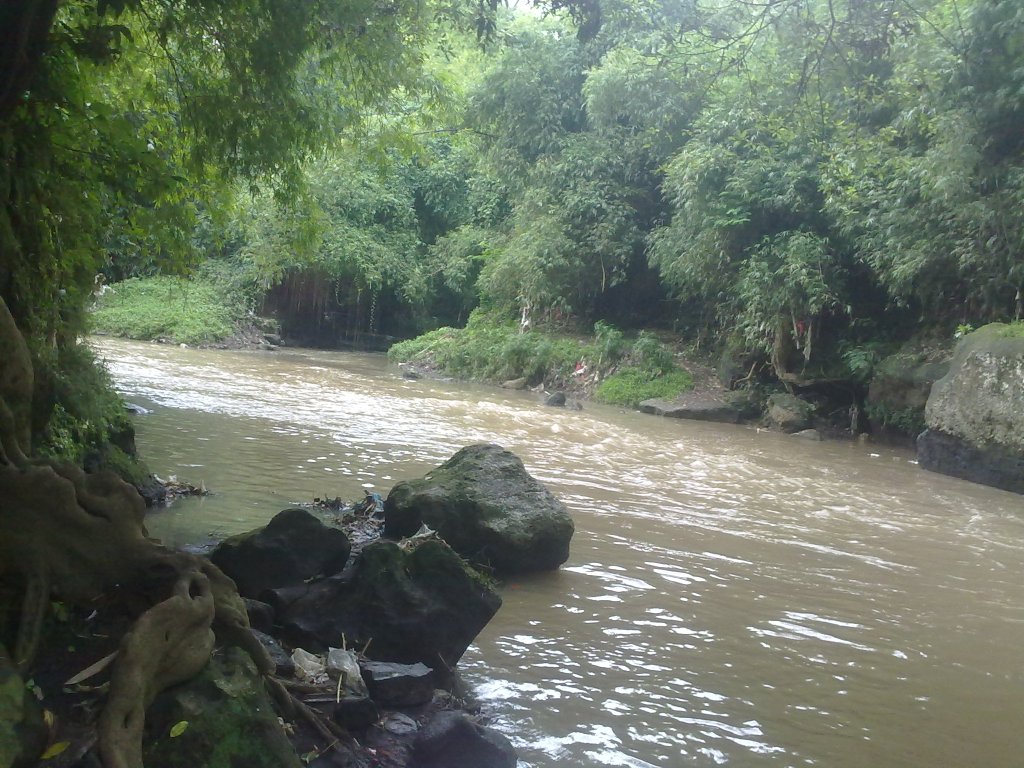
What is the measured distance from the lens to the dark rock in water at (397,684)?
424 centimetres

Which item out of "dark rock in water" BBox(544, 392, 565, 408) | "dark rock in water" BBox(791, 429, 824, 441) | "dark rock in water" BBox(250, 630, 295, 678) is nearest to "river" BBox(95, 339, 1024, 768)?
"dark rock in water" BBox(250, 630, 295, 678)

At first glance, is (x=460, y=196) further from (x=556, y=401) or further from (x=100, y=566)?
(x=100, y=566)

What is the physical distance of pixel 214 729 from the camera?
328cm

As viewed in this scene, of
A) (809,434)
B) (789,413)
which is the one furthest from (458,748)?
(789,413)

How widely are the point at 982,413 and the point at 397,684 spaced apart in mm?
11942

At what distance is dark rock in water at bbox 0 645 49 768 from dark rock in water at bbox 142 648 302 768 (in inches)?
13.5

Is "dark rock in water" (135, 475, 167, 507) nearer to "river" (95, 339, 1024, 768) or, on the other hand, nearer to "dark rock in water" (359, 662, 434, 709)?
"river" (95, 339, 1024, 768)

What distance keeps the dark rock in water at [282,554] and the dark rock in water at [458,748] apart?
1.65 meters

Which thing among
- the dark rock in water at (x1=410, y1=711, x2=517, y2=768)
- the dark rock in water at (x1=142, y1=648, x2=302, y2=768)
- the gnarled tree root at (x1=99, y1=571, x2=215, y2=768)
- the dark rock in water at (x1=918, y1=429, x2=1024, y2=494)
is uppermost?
the dark rock in water at (x1=918, y1=429, x2=1024, y2=494)

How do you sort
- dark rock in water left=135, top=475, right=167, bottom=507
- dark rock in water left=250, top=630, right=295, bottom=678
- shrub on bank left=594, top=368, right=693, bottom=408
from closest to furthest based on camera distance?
dark rock in water left=250, top=630, right=295, bottom=678, dark rock in water left=135, top=475, right=167, bottom=507, shrub on bank left=594, top=368, right=693, bottom=408

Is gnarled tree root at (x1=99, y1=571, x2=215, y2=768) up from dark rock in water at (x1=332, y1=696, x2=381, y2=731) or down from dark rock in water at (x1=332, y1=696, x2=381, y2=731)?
up

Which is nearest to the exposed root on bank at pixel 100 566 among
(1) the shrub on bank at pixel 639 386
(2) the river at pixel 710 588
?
(2) the river at pixel 710 588

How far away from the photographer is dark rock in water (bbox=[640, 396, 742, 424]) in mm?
19797

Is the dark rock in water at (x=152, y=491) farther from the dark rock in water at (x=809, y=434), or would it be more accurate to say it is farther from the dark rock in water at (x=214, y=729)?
the dark rock in water at (x=809, y=434)
